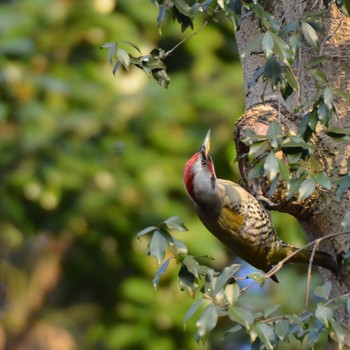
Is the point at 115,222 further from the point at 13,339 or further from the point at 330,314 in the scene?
the point at 330,314

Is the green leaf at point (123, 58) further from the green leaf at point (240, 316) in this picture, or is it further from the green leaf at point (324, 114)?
the green leaf at point (240, 316)

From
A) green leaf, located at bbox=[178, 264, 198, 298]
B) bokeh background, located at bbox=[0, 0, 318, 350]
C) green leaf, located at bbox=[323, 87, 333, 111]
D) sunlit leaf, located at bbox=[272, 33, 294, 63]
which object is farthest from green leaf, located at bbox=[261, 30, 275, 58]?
bokeh background, located at bbox=[0, 0, 318, 350]

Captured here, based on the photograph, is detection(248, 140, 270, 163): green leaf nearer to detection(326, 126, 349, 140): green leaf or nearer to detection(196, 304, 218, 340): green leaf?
detection(326, 126, 349, 140): green leaf

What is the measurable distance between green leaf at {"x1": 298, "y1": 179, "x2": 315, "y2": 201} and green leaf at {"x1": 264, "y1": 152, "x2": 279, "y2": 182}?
8 cm

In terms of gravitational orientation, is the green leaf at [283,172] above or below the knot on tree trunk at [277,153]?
above

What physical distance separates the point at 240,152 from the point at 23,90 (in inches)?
135

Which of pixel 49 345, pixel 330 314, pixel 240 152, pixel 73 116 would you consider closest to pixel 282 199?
pixel 240 152

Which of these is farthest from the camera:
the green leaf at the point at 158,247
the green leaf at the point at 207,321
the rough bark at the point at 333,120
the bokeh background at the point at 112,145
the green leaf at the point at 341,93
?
the bokeh background at the point at 112,145

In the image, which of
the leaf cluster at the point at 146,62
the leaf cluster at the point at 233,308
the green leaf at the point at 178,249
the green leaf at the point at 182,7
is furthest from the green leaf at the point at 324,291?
the green leaf at the point at 182,7

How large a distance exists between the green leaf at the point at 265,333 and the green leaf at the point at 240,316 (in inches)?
1.7

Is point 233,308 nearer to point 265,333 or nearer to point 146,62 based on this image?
point 265,333

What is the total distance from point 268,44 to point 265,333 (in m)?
0.70

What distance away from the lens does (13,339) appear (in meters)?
7.45

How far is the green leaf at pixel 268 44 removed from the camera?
2.82 meters
